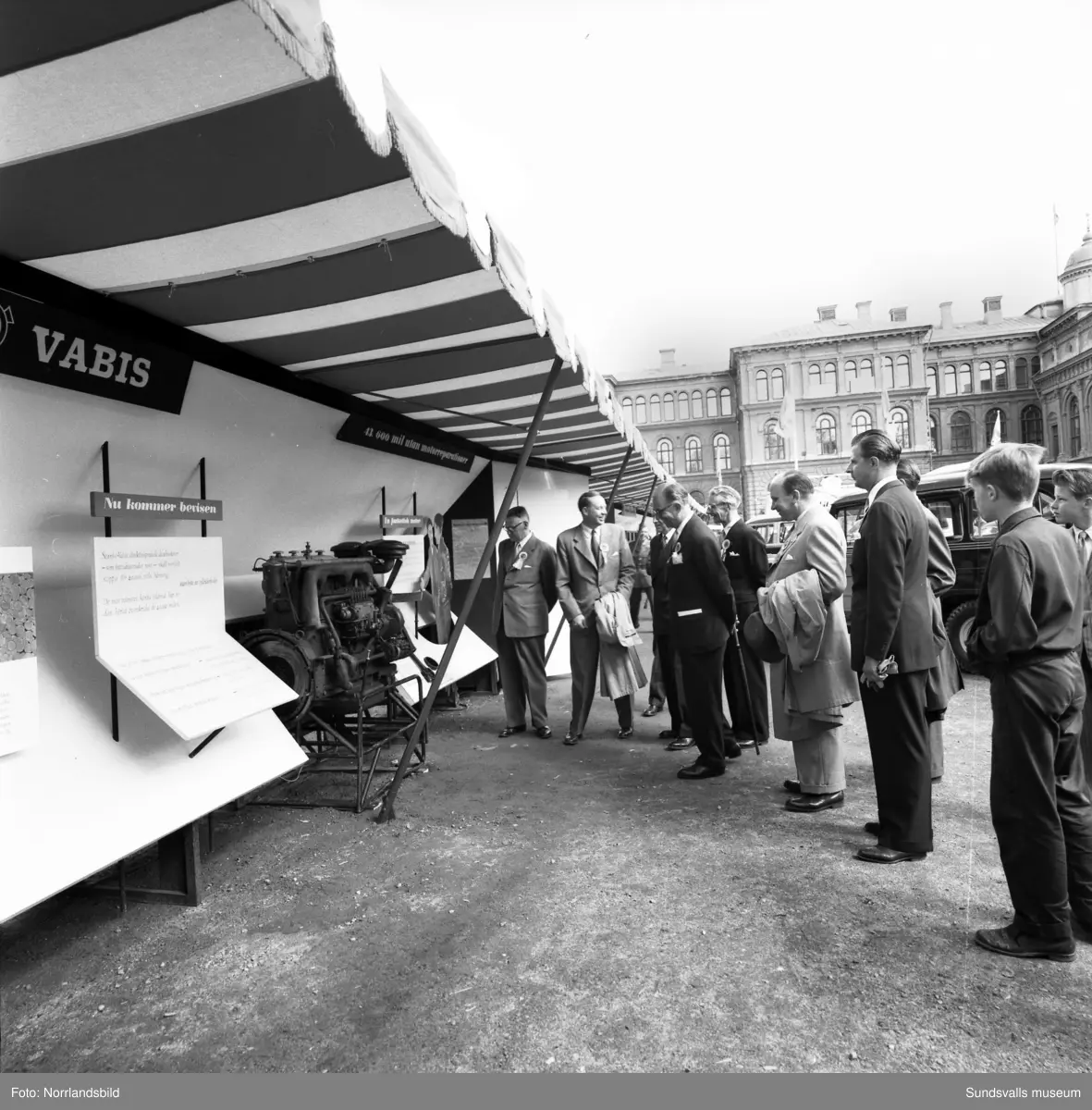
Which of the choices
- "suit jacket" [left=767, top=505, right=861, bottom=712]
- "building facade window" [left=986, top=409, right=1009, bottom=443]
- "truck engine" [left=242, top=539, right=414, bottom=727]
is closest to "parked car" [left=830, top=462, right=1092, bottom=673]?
"suit jacket" [left=767, top=505, right=861, bottom=712]

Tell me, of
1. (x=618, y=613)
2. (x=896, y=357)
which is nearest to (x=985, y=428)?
(x=896, y=357)

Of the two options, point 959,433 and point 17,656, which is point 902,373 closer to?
point 959,433

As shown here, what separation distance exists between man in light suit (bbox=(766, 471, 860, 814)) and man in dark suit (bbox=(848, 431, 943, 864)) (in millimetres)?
418

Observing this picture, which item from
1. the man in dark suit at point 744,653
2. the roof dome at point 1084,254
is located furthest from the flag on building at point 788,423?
the man in dark suit at point 744,653

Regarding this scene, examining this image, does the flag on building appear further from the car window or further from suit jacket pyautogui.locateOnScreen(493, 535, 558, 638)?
suit jacket pyautogui.locateOnScreen(493, 535, 558, 638)

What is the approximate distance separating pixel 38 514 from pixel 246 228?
4.38 feet

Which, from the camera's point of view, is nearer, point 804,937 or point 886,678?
point 804,937

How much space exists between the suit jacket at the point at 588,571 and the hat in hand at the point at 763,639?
1.92 m

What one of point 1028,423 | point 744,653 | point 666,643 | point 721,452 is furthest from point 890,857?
point 721,452

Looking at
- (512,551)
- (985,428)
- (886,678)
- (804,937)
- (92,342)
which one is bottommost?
(804,937)

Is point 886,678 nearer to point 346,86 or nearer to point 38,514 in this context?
point 346,86

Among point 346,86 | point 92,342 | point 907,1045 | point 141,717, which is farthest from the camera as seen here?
point 141,717

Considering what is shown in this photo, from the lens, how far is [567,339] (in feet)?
11.0

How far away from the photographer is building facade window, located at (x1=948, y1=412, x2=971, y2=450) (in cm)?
4328
